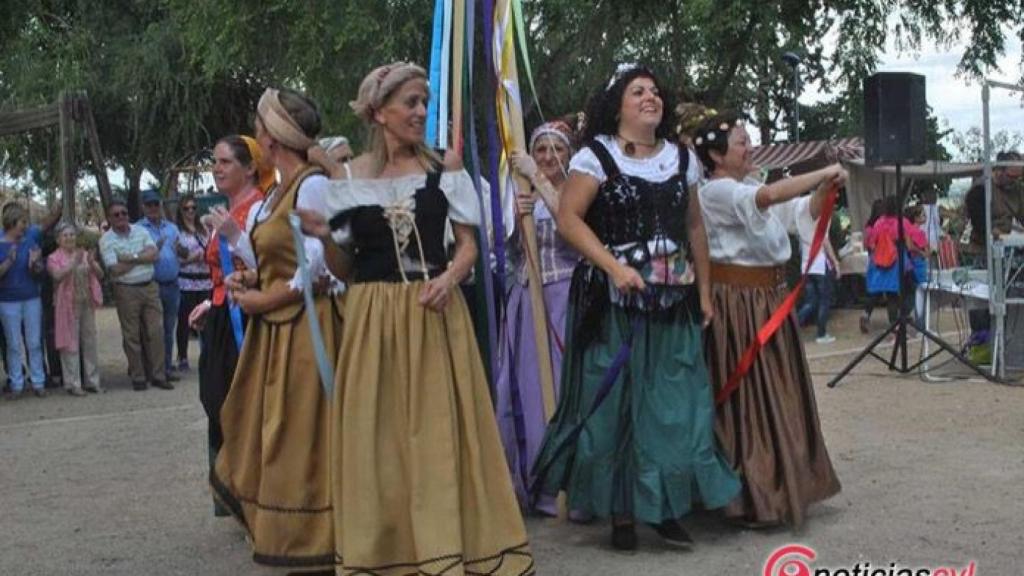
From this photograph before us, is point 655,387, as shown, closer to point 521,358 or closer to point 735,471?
point 735,471

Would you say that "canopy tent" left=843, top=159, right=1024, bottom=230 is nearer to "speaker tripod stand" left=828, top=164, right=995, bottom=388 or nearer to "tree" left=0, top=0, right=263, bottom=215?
"speaker tripod stand" left=828, top=164, right=995, bottom=388

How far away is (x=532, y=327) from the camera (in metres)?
5.87

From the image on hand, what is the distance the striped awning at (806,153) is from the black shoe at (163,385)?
9.93m

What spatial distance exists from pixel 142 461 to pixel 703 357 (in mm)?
3985

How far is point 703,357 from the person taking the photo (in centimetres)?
518

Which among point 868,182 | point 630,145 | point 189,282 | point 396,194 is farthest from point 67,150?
point 868,182

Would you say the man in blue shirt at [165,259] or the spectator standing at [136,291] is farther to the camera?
the man in blue shirt at [165,259]

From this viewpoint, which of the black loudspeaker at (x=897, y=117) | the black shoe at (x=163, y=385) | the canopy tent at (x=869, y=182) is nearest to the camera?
the black loudspeaker at (x=897, y=117)

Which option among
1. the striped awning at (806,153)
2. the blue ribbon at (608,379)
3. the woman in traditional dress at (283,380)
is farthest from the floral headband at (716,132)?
the striped awning at (806,153)

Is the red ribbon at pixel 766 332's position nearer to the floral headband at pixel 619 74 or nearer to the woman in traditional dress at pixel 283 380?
the floral headband at pixel 619 74

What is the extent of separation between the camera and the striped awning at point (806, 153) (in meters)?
19.4

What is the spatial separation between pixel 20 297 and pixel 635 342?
818cm

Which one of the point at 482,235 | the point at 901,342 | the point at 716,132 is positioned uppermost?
the point at 716,132

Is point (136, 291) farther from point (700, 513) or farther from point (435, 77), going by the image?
point (700, 513)
